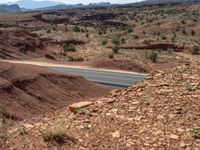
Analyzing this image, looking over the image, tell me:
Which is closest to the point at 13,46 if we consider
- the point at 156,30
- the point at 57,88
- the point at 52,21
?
the point at 57,88

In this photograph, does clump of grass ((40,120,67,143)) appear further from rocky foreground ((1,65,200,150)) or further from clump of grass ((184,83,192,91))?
clump of grass ((184,83,192,91))

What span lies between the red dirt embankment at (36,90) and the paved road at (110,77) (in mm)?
3637

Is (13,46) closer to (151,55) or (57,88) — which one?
(151,55)

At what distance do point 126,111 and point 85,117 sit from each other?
93cm

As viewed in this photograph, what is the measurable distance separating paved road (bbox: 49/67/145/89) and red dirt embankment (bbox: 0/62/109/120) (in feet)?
11.9

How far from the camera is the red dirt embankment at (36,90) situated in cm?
1755

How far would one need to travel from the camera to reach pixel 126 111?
10000mm

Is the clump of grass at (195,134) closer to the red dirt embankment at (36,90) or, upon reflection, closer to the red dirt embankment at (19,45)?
the red dirt embankment at (36,90)

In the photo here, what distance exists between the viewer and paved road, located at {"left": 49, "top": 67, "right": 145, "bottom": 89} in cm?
3141

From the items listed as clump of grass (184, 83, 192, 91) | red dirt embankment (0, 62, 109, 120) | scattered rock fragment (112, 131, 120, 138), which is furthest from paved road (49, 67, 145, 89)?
scattered rock fragment (112, 131, 120, 138)

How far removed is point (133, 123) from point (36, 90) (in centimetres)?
1257

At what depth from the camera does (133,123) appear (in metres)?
9.30

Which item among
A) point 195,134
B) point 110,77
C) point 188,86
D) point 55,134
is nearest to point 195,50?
point 110,77

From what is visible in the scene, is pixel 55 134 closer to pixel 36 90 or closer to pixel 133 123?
pixel 133 123
